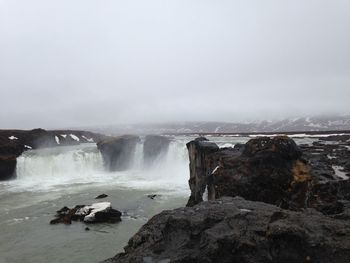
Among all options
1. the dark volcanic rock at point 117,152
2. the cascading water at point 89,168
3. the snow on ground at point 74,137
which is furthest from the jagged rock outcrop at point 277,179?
the snow on ground at point 74,137

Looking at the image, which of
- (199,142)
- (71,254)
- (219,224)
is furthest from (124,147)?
(219,224)

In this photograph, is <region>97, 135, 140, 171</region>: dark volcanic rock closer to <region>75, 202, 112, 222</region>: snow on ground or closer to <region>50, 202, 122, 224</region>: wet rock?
<region>75, 202, 112, 222</region>: snow on ground

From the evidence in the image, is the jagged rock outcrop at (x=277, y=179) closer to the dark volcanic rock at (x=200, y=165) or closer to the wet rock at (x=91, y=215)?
the dark volcanic rock at (x=200, y=165)

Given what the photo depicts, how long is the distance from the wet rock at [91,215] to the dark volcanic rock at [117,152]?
32.1 m

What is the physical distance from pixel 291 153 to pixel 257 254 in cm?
791

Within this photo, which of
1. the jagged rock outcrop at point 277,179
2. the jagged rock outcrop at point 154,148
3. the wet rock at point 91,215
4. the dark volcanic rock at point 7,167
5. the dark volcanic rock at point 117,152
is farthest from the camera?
the dark volcanic rock at point 117,152

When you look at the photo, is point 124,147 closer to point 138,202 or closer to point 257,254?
point 138,202

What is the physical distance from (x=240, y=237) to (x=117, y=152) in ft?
173

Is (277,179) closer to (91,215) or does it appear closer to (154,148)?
(91,215)

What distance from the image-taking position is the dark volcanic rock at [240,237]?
477cm

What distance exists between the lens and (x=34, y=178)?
161 feet

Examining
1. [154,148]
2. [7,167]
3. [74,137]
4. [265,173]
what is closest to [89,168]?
[154,148]

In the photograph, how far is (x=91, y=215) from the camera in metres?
21.9

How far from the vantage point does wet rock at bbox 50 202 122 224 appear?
21.9 meters
